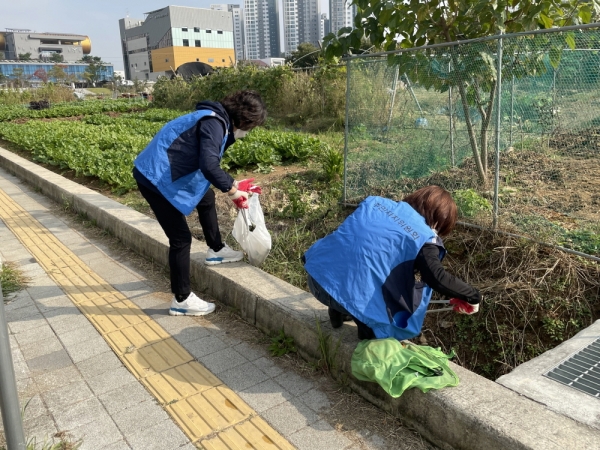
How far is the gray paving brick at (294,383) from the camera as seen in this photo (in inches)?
106

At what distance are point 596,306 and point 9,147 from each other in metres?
14.8

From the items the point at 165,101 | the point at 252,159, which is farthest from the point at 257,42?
the point at 252,159

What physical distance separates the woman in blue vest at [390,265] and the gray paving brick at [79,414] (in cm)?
132

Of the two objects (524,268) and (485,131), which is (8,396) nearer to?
(524,268)

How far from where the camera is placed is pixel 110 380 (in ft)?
9.36

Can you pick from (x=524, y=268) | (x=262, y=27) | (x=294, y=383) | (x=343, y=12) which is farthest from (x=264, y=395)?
(x=262, y=27)

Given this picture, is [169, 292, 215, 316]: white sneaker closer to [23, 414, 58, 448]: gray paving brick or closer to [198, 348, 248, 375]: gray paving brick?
[198, 348, 248, 375]: gray paving brick

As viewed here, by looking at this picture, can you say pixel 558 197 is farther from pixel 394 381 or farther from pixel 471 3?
pixel 394 381

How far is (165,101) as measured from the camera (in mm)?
23516

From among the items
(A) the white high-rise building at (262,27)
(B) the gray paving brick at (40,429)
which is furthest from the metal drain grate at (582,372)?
(A) the white high-rise building at (262,27)

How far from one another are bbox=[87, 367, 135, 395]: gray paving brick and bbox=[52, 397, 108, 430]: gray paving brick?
115 mm

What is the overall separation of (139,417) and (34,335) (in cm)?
137

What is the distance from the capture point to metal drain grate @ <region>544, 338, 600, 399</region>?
2395mm

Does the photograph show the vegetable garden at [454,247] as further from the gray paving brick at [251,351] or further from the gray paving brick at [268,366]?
the gray paving brick at [268,366]
